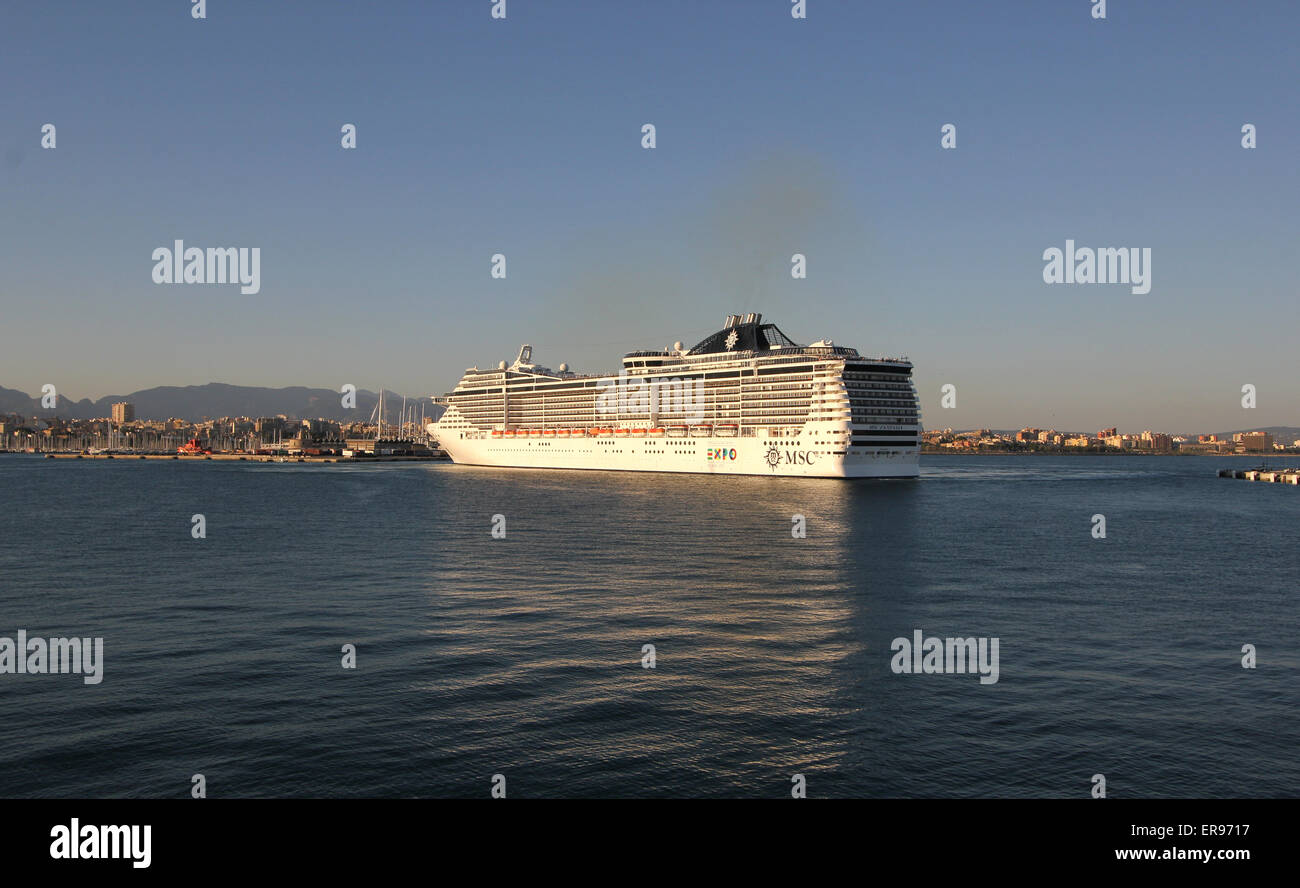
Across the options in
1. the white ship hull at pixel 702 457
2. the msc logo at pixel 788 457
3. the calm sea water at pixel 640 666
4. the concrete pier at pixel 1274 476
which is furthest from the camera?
the concrete pier at pixel 1274 476

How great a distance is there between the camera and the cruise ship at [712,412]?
96.9m

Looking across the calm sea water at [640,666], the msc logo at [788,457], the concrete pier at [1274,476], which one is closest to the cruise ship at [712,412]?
the msc logo at [788,457]

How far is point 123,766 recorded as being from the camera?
1500 centimetres

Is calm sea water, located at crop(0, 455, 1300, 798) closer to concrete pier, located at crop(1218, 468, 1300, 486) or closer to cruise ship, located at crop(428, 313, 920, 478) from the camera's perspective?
cruise ship, located at crop(428, 313, 920, 478)

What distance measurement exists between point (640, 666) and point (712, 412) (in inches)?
3547

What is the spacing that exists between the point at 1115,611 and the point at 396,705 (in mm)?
23647

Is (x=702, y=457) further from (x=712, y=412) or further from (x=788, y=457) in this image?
(x=788, y=457)

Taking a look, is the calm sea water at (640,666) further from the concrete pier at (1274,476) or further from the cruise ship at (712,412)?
the concrete pier at (1274,476)

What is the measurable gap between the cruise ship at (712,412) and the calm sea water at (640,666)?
47492mm

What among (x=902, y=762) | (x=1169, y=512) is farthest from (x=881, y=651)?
(x=1169, y=512)

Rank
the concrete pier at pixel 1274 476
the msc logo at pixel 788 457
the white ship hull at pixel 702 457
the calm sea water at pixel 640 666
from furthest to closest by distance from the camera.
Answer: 1. the concrete pier at pixel 1274 476
2. the msc logo at pixel 788 457
3. the white ship hull at pixel 702 457
4. the calm sea water at pixel 640 666

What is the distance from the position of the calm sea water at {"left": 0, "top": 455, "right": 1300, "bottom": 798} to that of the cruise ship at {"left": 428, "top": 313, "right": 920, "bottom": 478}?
156 feet

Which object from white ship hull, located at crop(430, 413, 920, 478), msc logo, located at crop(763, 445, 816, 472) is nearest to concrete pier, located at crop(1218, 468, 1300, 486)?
white ship hull, located at crop(430, 413, 920, 478)
